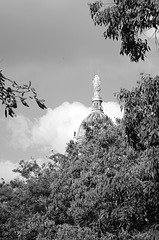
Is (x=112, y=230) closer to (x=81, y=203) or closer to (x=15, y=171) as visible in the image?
(x=81, y=203)

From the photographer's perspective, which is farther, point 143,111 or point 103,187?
point 103,187

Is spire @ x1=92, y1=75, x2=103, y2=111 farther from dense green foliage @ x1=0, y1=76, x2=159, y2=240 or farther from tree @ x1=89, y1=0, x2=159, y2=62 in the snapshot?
tree @ x1=89, y1=0, x2=159, y2=62

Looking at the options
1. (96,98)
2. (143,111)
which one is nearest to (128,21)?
(143,111)

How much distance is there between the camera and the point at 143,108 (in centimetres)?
916

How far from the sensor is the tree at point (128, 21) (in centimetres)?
893

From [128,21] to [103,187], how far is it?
449 cm

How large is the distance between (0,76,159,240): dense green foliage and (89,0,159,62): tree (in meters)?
0.86

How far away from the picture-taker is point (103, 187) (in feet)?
35.9

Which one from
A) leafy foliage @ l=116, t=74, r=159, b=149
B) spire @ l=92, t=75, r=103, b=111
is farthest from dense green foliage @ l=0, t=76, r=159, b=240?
spire @ l=92, t=75, r=103, b=111

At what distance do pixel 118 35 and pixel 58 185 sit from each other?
9670 mm

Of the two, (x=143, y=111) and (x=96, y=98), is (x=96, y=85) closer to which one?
(x=96, y=98)

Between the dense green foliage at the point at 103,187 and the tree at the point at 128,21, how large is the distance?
857 millimetres

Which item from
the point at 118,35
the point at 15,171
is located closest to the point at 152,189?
the point at 118,35

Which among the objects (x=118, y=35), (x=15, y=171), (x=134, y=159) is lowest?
(x=134, y=159)
